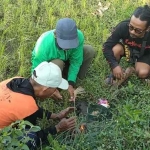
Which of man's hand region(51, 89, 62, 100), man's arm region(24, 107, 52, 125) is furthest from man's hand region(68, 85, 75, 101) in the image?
man's arm region(24, 107, 52, 125)

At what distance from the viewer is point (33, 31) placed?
426 centimetres

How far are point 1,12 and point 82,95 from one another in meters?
1.79

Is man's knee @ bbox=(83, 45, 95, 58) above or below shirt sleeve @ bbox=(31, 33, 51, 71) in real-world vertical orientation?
below

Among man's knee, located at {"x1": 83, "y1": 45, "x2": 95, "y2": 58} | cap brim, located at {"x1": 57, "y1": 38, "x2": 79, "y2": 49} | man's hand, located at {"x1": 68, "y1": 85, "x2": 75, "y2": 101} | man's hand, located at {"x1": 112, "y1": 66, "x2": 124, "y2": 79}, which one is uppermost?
cap brim, located at {"x1": 57, "y1": 38, "x2": 79, "y2": 49}

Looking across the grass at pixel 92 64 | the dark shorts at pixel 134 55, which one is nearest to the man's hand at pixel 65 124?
the grass at pixel 92 64

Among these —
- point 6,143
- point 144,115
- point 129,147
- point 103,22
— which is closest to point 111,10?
point 103,22

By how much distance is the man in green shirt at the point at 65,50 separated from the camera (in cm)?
322

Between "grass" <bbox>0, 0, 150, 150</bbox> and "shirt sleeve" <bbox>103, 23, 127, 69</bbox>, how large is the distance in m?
0.24

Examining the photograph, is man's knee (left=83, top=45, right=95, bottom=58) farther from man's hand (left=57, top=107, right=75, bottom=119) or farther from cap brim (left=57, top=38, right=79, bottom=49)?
man's hand (left=57, top=107, right=75, bottom=119)

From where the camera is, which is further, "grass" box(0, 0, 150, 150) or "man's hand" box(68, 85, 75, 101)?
"man's hand" box(68, 85, 75, 101)

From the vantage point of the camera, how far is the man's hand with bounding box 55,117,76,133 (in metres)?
2.92

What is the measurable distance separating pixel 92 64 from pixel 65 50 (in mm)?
651

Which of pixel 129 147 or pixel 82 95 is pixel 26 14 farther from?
pixel 129 147

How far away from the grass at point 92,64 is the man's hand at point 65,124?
0.06m
